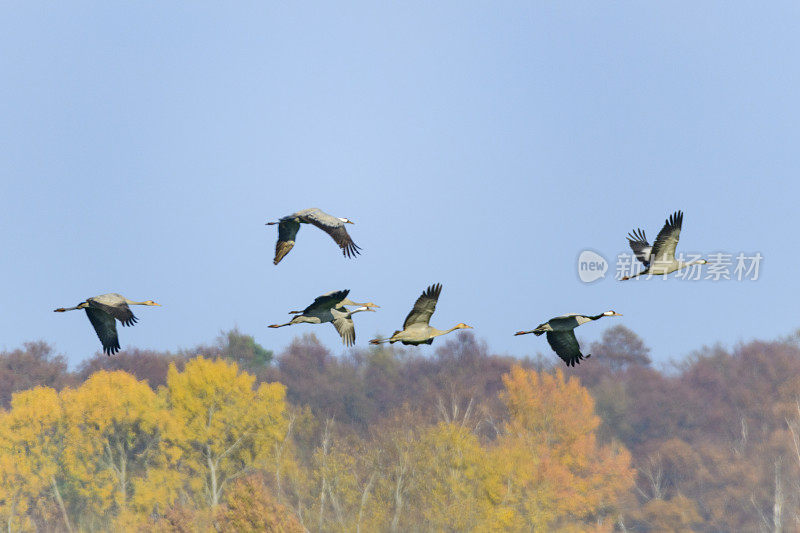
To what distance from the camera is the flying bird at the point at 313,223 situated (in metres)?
23.9

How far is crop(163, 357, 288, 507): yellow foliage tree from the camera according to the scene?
5556 cm

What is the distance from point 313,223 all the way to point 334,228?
1.83 ft

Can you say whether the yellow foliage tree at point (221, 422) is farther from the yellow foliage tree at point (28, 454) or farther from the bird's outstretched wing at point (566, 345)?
the bird's outstretched wing at point (566, 345)

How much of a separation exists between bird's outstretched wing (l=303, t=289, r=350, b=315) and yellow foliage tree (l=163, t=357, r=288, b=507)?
113 ft

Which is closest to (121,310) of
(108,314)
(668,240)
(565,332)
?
(108,314)

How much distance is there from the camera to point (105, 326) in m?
22.7

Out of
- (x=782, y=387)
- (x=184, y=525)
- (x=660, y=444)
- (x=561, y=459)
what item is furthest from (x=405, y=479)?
(x=782, y=387)

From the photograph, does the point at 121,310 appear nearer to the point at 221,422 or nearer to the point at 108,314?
the point at 108,314

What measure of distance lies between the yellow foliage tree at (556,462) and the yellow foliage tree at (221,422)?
42.2 feet

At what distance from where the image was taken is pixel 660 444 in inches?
2685

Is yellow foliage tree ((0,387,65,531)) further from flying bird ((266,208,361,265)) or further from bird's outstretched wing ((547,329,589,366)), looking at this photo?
bird's outstretched wing ((547,329,589,366))

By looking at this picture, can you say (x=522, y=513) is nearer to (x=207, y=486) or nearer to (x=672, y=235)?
(x=207, y=486)

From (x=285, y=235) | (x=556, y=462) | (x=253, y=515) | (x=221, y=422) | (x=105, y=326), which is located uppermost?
(x=285, y=235)

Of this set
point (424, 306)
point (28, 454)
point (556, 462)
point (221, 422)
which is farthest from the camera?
point (221, 422)
